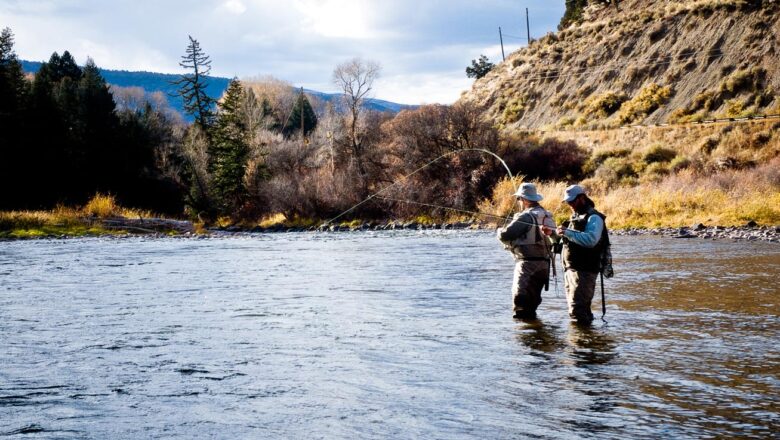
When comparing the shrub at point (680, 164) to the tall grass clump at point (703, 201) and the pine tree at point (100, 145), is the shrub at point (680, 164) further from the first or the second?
the pine tree at point (100, 145)

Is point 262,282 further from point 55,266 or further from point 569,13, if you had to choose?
point 569,13

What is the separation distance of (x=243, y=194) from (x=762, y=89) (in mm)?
32339

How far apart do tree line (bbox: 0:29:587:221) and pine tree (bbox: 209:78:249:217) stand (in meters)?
0.08

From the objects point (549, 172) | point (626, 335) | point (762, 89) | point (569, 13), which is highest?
point (569, 13)

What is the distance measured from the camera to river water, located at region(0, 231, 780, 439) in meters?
5.28

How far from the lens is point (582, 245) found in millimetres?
8047

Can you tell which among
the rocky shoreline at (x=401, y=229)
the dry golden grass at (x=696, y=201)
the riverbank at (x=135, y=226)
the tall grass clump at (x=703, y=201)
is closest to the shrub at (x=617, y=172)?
the dry golden grass at (x=696, y=201)

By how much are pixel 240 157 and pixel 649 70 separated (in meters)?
28.7

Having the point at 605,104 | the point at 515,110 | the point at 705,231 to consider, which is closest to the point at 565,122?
the point at 605,104

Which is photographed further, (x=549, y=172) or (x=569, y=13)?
(x=569, y=13)

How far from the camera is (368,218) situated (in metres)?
39.0

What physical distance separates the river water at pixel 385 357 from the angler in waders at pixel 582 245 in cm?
53

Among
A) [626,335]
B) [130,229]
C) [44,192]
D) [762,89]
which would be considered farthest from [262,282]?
[762,89]

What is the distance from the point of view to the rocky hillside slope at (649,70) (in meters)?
42.7
